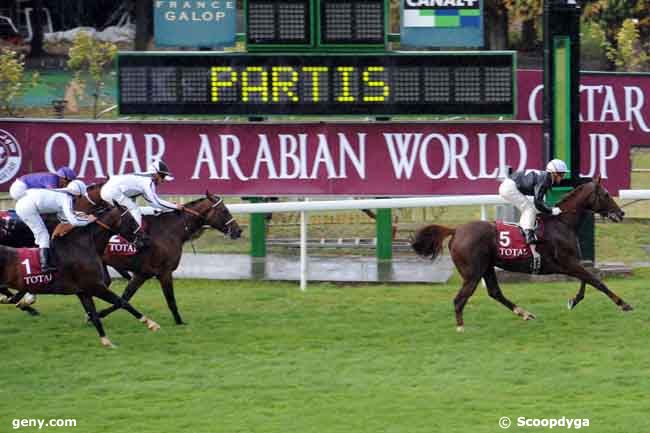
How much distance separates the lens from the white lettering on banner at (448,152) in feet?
47.2

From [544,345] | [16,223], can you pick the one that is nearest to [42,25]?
[16,223]

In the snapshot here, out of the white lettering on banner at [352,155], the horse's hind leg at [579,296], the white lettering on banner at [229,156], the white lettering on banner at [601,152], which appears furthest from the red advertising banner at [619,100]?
the horse's hind leg at [579,296]

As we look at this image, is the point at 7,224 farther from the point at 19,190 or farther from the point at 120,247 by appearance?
the point at 120,247

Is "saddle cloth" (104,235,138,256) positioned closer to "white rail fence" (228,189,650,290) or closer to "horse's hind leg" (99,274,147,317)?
"horse's hind leg" (99,274,147,317)

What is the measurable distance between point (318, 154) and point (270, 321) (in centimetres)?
269

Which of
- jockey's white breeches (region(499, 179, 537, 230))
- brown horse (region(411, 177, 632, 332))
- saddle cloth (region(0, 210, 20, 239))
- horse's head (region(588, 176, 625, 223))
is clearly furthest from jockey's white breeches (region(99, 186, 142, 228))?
horse's head (region(588, 176, 625, 223))

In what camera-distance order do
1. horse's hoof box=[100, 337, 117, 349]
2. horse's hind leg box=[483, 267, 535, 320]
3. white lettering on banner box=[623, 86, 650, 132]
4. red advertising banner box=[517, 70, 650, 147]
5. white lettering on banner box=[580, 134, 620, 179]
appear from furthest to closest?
1. white lettering on banner box=[623, 86, 650, 132]
2. red advertising banner box=[517, 70, 650, 147]
3. white lettering on banner box=[580, 134, 620, 179]
4. horse's hind leg box=[483, 267, 535, 320]
5. horse's hoof box=[100, 337, 117, 349]

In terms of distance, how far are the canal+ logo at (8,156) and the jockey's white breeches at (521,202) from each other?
515 centimetres

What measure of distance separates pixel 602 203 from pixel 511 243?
933mm

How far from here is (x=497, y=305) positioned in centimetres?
1273

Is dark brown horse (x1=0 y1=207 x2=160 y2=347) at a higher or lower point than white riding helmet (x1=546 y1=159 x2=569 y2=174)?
lower

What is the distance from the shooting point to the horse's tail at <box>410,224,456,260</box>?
1199 cm

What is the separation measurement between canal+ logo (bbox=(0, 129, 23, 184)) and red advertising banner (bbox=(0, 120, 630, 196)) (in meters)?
0.01

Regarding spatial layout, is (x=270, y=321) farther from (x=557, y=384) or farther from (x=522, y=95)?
(x=522, y=95)
